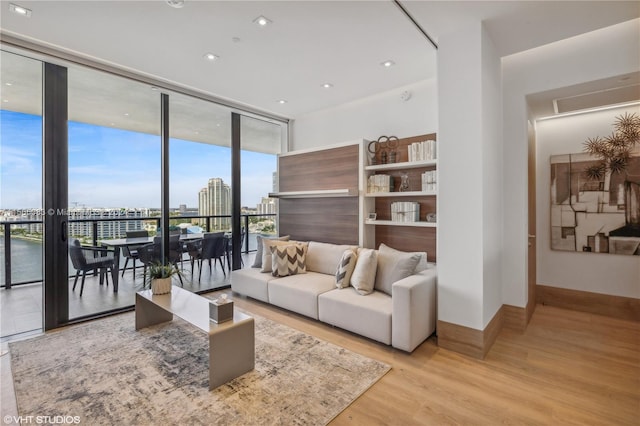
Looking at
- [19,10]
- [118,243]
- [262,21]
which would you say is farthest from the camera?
[118,243]

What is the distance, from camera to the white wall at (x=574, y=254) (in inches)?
137

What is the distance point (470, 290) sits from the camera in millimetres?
2643

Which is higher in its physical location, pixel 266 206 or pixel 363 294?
pixel 266 206

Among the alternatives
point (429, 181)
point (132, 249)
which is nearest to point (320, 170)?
point (429, 181)

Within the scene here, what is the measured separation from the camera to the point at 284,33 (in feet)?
9.20

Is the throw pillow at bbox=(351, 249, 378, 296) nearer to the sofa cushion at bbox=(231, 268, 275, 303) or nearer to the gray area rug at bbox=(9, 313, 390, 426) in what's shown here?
the gray area rug at bbox=(9, 313, 390, 426)

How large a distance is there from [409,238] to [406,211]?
15.4 inches

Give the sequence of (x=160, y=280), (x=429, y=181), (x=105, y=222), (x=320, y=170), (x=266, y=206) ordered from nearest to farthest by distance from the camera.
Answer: (x=160, y=280), (x=429, y=181), (x=105, y=222), (x=320, y=170), (x=266, y=206)

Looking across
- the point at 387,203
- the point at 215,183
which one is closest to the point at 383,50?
the point at 387,203

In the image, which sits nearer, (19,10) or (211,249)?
(19,10)

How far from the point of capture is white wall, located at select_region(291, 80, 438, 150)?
154 inches

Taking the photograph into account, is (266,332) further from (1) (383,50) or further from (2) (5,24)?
(2) (5,24)

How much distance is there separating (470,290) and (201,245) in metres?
3.80

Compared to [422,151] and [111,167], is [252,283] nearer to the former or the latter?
[111,167]
